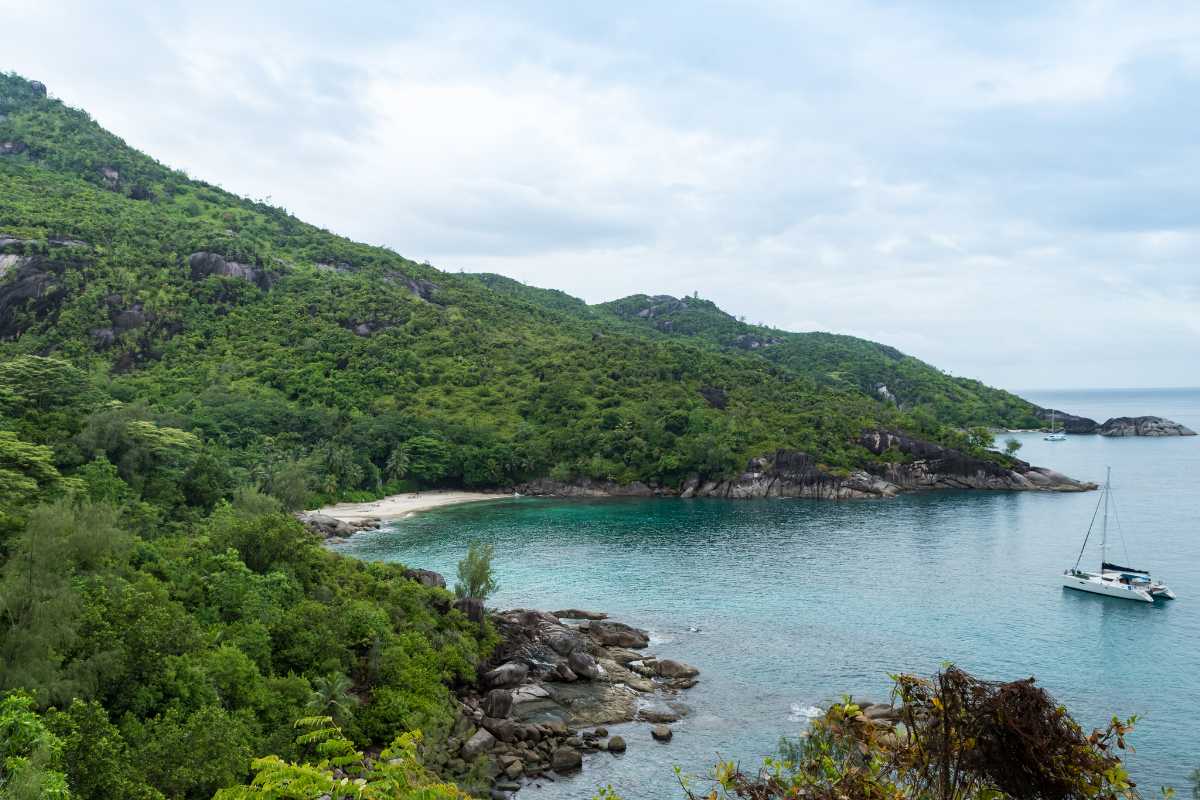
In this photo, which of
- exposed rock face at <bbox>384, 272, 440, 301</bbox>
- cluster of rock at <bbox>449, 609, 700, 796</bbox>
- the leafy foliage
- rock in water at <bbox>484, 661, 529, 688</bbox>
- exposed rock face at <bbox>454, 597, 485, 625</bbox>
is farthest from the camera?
exposed rock face at <bbox>384, 272, 440, 301</bbox>

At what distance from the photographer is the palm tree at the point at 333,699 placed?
28.6 metres

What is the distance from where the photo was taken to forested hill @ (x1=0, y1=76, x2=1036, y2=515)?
104 meters

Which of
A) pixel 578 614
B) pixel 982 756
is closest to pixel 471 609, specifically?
pixel 578 614

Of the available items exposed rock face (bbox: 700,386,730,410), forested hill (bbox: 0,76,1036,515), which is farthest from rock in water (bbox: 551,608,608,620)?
exposed rock face (bbox: 700,386,730,410)

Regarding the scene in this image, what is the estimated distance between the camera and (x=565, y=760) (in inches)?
1249

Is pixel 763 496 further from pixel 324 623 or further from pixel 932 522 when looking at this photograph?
pixel 324 623

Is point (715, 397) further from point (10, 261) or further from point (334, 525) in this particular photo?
point (10, 261)

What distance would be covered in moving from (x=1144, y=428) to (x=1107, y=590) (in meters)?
164

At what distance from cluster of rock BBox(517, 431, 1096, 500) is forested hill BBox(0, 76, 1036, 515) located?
2.18 meters

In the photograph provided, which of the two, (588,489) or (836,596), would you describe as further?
(588,489)

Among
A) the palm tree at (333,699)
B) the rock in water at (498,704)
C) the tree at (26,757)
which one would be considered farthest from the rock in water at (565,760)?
the tree at (26,757)

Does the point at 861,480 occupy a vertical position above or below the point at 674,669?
above

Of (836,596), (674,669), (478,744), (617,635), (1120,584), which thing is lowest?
(478,744)

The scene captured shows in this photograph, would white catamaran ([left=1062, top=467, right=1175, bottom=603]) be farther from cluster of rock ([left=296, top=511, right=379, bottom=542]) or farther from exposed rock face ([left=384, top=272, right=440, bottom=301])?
exposed rock face ([left=384, top=272, right=440, bottom=301])
